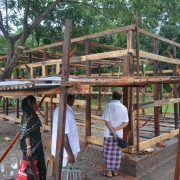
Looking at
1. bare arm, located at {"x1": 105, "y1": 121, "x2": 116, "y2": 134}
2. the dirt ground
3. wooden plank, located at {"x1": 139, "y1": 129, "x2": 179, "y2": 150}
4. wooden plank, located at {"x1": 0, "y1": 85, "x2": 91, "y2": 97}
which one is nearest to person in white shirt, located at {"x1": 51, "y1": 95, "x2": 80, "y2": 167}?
wooden plank, located at {"x1": 0, "y1": 85, "x2": 91, "y2": 97}

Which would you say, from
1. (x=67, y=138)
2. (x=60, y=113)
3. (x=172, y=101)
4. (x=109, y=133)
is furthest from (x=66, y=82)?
(x=172, y=101)

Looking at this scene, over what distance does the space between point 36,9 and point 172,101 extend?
7.42m

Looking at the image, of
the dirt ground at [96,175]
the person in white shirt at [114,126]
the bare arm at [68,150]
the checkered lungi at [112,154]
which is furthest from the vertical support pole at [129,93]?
the bare arm at [68,150]

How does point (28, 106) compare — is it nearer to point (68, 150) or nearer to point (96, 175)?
point (68, 150)

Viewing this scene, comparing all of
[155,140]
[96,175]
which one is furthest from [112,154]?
[155,140]

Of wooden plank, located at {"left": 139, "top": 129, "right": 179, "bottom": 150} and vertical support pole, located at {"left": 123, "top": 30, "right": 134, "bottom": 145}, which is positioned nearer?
vertical support pole, located at {"left": 123, "top": 30, "right": 134, "bottom": 145}

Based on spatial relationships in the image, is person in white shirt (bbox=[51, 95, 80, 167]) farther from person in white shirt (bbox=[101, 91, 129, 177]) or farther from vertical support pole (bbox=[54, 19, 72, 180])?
person in white shirt (bbox=[101, 91, 129, 177])

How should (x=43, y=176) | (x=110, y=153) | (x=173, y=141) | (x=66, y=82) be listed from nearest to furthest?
(x=66, y=82)
(x=43, y=176)
(x=110, y=153)
(x=173, y=141)

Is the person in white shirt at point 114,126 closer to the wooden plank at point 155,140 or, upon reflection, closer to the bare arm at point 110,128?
the bare arm at point 110,128

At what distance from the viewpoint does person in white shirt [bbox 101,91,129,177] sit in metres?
4.09

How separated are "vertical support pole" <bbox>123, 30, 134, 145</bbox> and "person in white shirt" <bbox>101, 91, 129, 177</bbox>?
0.28m

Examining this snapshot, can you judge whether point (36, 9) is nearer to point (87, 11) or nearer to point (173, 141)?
point (87, 11)

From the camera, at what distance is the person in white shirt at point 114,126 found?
4.09m

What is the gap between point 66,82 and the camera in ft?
8.87
